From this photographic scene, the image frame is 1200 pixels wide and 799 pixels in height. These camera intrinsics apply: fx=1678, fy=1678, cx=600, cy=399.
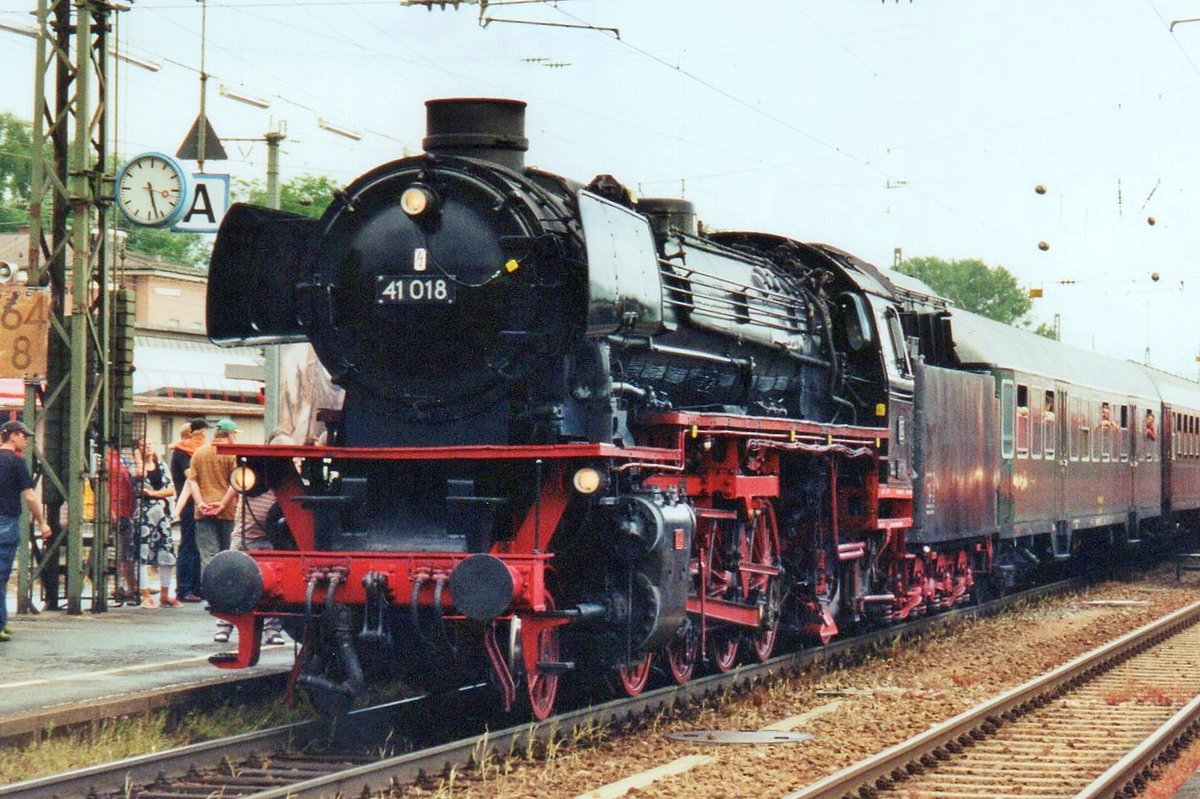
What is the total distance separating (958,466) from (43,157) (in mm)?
8968

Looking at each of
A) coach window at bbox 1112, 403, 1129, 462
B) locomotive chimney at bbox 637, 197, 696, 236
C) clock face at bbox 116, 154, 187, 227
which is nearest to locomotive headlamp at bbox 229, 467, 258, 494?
locomotive chimney at bbox 637, 197, 696, 236

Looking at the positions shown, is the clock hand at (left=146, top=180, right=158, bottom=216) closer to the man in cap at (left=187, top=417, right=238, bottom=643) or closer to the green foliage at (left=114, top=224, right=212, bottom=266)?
the man in cap at (left=187, top=417, right=238, bottom=643)

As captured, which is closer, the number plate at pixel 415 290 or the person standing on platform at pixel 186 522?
the number plate at pixel 415 290

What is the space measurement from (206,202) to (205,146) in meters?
3.48

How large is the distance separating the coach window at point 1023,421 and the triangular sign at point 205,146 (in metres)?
9.36

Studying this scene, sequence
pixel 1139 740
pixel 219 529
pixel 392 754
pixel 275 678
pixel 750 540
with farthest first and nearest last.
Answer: pixel 219 529 → pixel 750 540 → pixel 275 678 → pixel 1139 740 → pixel 392 754

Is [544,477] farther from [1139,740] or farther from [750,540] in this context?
[1139,740]

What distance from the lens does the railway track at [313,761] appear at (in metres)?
7.38

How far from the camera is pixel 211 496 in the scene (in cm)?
1409

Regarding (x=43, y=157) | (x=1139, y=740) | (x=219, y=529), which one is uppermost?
(x=43, y=157)

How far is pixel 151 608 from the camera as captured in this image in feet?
49.8

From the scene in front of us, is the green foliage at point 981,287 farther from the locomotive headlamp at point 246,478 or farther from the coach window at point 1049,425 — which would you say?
the locomotive headlamp at point 246,478

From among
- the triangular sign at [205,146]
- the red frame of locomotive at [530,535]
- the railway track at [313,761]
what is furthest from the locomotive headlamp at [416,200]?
the triangular sign at [205,146]

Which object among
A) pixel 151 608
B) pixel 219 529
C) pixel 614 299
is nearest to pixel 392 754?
pixel 614 299
